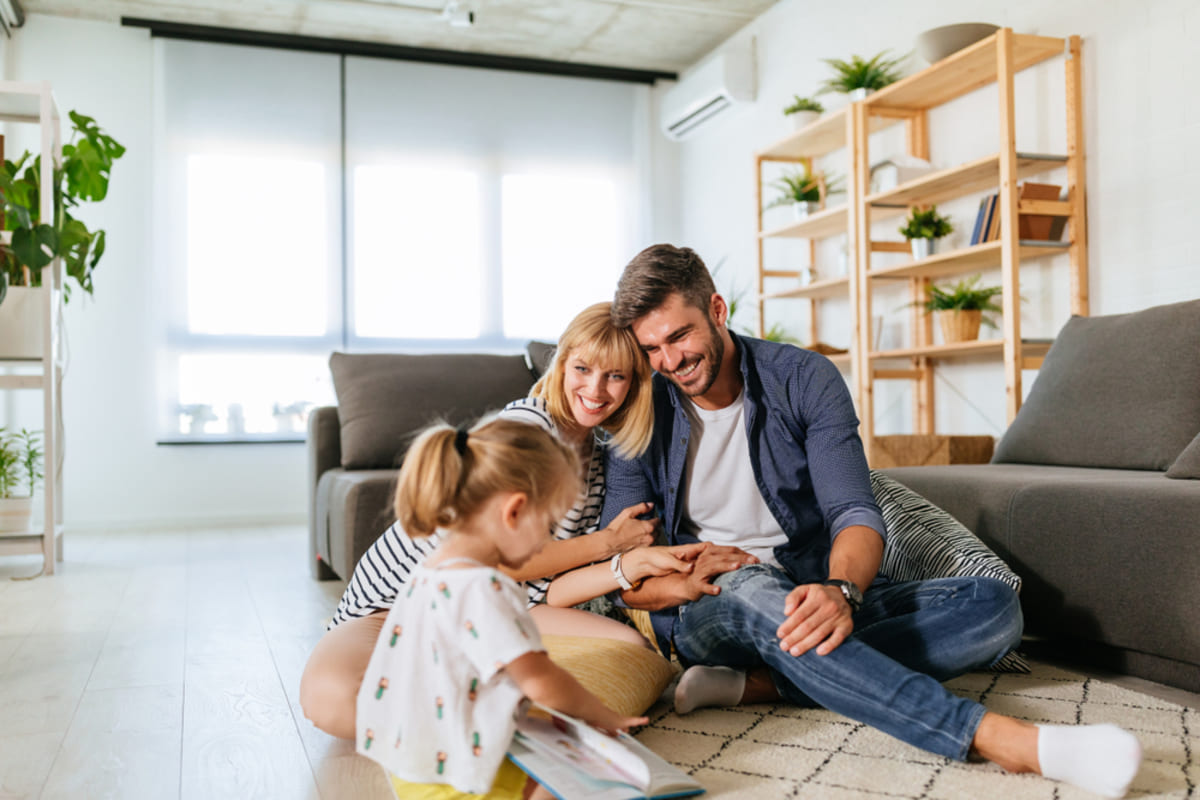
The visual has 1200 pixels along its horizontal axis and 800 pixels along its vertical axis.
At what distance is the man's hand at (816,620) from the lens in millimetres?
1417

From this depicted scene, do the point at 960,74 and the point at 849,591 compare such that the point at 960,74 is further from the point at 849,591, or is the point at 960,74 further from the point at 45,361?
the point at 45,361

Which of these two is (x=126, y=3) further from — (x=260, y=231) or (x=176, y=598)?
(x=176, y=598)

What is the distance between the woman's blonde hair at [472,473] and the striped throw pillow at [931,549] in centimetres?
97

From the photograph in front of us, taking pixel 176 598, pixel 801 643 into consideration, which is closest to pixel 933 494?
pixel 801 643

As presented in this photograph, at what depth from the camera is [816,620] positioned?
4.65ft

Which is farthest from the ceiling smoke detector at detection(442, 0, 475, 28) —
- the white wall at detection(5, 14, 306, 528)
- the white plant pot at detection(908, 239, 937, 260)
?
the white plant pot at detection(908, 239, 937, 260)

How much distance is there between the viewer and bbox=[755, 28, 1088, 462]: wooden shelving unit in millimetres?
3252

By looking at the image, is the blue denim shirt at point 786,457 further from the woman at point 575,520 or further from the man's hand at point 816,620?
the man's hand at point 816,620

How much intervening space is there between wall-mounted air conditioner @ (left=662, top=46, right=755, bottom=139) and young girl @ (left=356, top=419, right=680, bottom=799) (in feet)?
14.2

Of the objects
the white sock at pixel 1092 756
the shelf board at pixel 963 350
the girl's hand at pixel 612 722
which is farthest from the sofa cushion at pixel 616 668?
the shelf board at pixel 963 350

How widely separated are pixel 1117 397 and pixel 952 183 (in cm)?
139

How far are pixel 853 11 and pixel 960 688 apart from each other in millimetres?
3515

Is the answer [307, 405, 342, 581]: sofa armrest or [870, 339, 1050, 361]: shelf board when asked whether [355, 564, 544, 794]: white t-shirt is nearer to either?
[307, 405, 342, 581]: sofa armrest

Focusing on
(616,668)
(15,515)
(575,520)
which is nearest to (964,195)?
(575,520)
